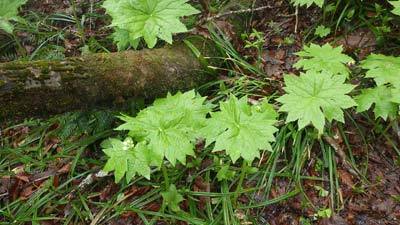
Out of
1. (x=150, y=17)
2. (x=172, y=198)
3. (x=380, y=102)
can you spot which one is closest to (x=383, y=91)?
(x=380, y=102)

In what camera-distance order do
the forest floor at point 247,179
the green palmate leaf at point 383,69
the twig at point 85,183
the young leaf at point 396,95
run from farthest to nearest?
the twig at point 85,183 < the forest floor at point 247,179 < the green palmate leaf at point 383,69 < the young leaf at point 396,95

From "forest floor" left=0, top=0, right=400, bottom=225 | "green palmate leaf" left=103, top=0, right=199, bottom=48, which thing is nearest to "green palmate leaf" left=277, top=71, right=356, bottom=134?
"forest floor" left=0, top=0, right=400, bottom=225

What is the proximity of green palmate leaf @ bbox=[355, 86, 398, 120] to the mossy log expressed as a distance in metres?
1.30

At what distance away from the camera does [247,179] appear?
9.60 feet

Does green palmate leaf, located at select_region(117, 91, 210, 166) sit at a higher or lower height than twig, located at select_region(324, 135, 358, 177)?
higher

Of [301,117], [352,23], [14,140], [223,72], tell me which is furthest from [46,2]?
[301,117]

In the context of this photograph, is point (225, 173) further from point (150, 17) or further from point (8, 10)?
point (8, 10)

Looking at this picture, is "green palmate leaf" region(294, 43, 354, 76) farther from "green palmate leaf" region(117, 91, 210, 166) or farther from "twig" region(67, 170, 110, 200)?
"twig" region(67, 170, 110, 200)

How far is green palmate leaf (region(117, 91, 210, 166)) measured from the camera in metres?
2.22

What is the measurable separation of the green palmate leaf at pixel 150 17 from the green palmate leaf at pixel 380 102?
1312mm

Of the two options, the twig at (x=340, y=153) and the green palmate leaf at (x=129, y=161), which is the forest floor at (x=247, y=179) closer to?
the twig at (x=340, y=153)

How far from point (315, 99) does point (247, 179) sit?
2.90ft

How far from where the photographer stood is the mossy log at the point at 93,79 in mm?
2566

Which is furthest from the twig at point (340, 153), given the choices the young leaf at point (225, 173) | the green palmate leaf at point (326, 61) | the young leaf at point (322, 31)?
the young leaf at point (322, 31)
